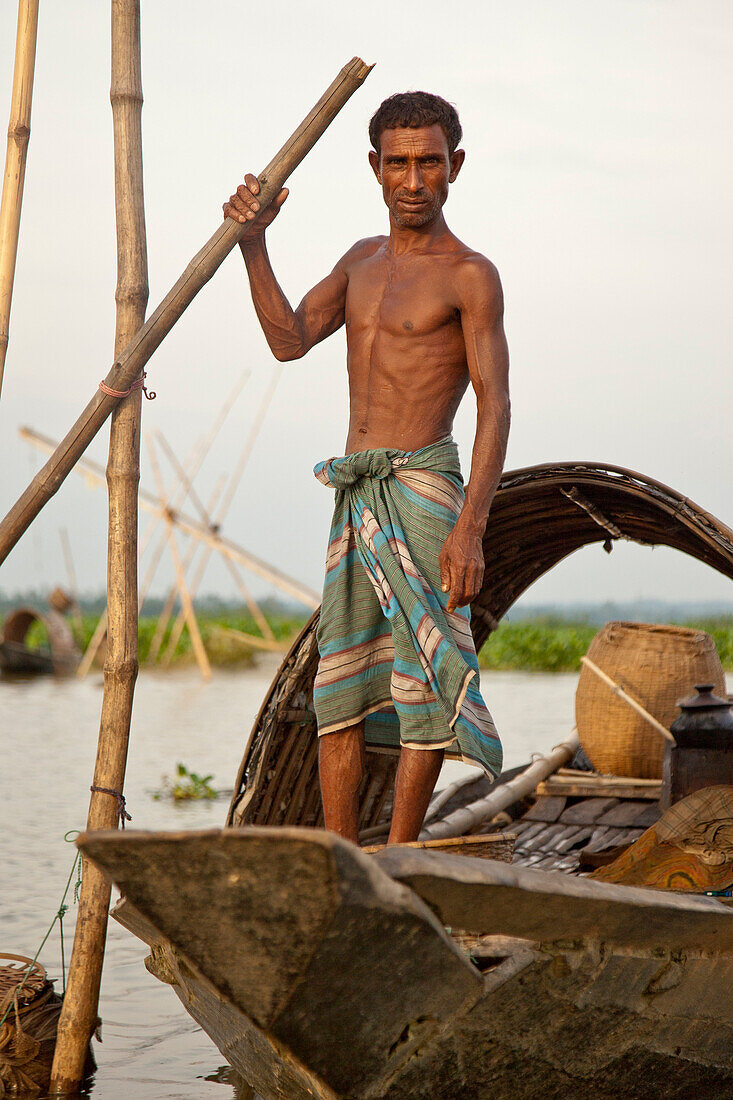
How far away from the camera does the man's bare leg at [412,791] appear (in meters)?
2.46

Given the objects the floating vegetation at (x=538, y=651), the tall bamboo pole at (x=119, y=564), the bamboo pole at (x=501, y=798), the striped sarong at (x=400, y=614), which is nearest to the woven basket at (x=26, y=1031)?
the tall bamboo pole at (x=119, y=564)

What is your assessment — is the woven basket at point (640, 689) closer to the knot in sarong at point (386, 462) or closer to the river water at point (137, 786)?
the river water at point (137, 786)

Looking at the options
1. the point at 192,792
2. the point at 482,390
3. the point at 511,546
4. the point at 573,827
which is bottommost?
the point at 192,792

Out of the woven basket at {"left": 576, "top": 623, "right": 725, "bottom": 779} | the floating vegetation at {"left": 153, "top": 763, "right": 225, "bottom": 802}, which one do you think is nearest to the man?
the woven basket at {"left": 576, "top": 623, "right": 725, "bottom": 779}

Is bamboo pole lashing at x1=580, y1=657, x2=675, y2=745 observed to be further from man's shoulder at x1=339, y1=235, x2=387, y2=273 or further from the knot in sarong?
man's shoulder at x1=339, y1=235, x2=387, y2=273

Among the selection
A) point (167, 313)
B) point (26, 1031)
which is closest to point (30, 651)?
point (26, 1031)

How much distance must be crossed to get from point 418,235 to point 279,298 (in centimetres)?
36

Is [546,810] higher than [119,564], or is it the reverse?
[119,564]

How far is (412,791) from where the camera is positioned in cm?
246

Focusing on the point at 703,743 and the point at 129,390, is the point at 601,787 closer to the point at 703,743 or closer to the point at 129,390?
the point at 703,743

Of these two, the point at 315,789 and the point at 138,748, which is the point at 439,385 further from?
the point at 138,748

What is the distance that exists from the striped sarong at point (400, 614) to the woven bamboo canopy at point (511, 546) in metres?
0.54

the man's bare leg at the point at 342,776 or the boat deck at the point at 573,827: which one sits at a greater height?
the man's bare leg at the point at 342,776

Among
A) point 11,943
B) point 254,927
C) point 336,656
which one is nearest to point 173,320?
point 336,656
